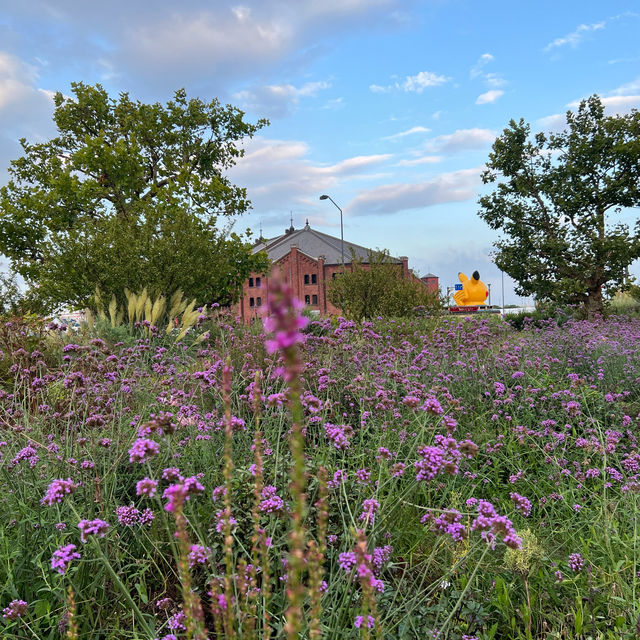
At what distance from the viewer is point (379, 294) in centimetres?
1911

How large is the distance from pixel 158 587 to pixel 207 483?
0.63 metres

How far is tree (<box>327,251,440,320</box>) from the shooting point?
1872cm

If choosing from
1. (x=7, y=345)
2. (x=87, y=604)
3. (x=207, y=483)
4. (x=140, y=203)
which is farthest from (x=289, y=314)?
(x=140, y=203)

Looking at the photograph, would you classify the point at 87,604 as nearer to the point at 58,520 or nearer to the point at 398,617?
the point at 58,520

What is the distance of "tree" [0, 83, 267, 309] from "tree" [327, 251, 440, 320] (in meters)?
5.35

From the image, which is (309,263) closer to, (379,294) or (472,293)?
(472,293)

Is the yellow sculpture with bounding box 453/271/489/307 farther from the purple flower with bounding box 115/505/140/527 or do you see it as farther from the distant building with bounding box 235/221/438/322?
the purple flower with bounding box 115/505/140/527

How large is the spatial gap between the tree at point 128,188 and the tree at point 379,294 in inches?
211

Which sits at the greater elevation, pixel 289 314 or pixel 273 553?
pixel 289 314

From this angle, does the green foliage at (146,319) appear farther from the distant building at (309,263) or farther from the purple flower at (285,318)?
the distant building at (309,263)

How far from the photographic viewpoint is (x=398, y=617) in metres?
2.41

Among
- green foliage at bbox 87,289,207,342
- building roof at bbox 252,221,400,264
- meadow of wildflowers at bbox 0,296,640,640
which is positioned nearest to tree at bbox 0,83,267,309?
green foliage at bbox 87,289,207,342

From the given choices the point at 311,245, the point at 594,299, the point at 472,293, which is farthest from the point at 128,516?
the point at 311,245

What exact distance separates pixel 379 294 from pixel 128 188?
14.6 m
